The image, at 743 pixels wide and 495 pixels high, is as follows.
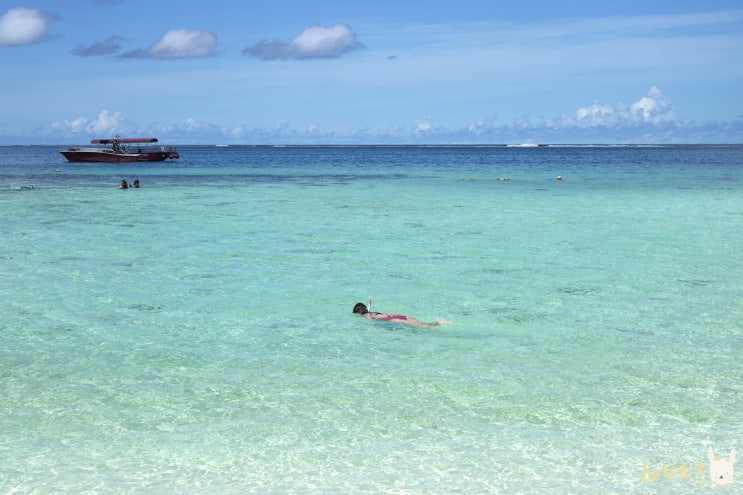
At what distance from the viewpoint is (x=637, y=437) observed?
24.7ft

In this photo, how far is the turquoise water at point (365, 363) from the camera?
691 cm

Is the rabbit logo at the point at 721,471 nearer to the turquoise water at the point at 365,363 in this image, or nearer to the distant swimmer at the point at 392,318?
the turquoise water at the point at 365,363

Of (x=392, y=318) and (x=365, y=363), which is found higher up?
(x=392, y=318)

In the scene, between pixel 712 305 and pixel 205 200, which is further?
pixel 205 200

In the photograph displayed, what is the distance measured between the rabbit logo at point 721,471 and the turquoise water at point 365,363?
96 millimetres

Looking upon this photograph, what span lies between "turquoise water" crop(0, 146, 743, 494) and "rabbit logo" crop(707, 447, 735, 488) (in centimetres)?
10

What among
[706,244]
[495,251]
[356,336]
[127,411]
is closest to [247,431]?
[127,411]

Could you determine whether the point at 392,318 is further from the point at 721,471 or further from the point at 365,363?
the point at 721,471

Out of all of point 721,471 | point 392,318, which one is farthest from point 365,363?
point 721,471

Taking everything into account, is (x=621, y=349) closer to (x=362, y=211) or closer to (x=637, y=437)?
(x=637, y=437)

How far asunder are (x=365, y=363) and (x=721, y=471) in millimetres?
4883

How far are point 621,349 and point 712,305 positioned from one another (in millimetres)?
3832

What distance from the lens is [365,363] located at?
10109 millimetres

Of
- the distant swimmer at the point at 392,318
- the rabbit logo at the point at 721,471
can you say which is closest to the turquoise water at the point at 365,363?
the rabbit logo at the point at 721,471
